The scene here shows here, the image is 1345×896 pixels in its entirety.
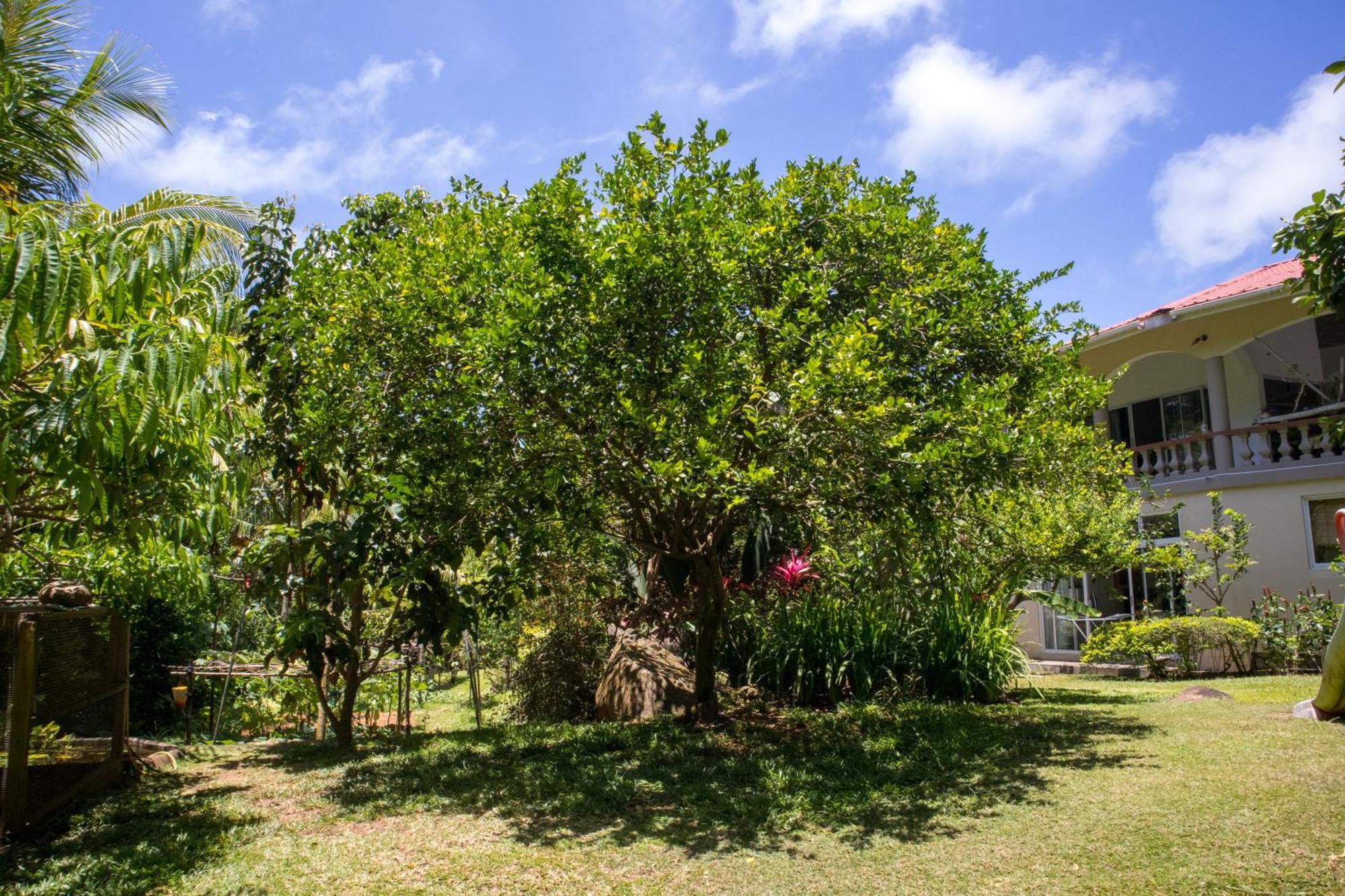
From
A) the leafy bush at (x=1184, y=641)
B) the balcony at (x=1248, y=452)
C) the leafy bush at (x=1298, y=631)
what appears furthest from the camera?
the balcony at (x=1248, y=452)

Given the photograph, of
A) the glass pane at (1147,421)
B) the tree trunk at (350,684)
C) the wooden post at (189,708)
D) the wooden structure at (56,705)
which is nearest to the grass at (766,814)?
the wooden structure at (56,705)

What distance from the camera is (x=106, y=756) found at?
26.4 ft

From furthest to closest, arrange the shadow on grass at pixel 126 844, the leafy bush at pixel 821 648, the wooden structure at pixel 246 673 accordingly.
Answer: the wooden structure at pixel 246 673 < the leafy bush at pixel 821 648 < the shadow on grass at pixel 126 844

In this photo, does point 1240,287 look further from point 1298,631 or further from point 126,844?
point 126,844

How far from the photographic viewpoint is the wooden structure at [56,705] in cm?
612

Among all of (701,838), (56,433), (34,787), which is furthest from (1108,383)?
(34,787)

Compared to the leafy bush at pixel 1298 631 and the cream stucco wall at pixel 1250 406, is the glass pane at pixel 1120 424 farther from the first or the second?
the leafy bush at pixel 1298 631

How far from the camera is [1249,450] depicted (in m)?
16.5

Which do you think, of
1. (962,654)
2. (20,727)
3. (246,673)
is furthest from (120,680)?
(962,654)

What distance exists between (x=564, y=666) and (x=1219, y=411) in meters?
13.1

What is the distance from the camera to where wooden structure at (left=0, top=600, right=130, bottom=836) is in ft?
20.1

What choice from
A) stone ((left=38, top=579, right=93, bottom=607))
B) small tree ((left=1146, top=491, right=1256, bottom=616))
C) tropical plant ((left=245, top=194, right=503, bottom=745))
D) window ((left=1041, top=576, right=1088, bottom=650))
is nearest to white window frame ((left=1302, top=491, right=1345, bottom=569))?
small tree ((left=1146, top=491, right=1256, bottom=616))

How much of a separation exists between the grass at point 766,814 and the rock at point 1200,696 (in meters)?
0.83

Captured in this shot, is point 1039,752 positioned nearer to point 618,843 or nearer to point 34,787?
point 618,843
